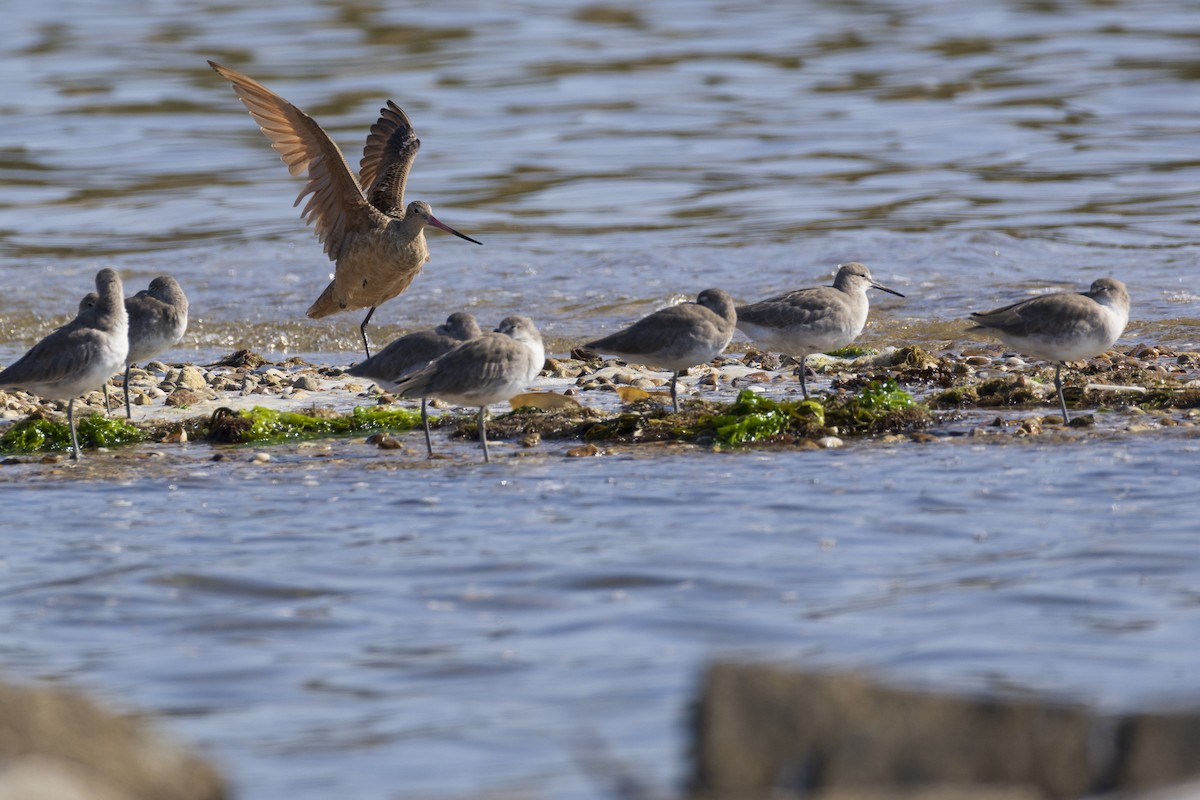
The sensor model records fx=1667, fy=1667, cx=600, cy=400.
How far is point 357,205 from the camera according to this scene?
12.7 m

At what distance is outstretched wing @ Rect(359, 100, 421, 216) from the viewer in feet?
42.9

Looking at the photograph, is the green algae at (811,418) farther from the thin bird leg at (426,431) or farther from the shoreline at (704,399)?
the thin bird leg at (426,431)

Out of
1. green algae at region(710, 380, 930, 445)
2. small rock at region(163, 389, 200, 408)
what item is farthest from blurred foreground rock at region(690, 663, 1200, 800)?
small rock at region(163, 389, 200, 408)

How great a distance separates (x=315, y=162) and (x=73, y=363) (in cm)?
390

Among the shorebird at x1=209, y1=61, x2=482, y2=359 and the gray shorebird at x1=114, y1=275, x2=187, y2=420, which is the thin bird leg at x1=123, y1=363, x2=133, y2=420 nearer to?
the gray shorebird at x1=114, y1=275, x2=187, y2=420

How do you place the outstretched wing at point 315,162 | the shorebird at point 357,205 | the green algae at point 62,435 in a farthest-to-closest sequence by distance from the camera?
the shorebird at point 357,205
the outstretched wing at point 315,162
the green algae at point 62,435

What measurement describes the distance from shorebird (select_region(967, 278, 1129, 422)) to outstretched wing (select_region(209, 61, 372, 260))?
5.17 metres

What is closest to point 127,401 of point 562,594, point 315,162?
point 315,162

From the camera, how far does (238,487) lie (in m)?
8.15

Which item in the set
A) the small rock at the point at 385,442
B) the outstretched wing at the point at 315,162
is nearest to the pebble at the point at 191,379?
the outstretched wing at the point at 315,162

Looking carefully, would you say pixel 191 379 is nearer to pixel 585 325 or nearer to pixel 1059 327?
pixel 585 325

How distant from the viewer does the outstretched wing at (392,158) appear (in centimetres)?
1308

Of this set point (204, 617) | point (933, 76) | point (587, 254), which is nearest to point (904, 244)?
point (587, 254)

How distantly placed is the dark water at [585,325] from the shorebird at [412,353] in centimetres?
55
